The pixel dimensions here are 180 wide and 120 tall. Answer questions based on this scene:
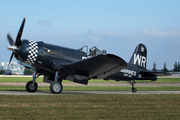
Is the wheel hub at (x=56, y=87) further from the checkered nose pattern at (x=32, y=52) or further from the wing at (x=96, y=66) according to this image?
the checkered nose pattern at (x=32, y=52)

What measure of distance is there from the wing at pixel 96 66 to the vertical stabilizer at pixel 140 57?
3.87 meters

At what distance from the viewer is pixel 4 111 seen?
7.12 m

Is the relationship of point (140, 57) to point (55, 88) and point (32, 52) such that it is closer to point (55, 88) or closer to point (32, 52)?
point (55, 88)

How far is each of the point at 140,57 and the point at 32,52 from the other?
8.75m

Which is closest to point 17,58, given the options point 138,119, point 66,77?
point 66,77

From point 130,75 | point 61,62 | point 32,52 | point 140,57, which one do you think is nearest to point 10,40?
point 32,52

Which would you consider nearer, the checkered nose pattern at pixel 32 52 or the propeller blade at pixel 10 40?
the checkered nose pattern at pixel 32 52

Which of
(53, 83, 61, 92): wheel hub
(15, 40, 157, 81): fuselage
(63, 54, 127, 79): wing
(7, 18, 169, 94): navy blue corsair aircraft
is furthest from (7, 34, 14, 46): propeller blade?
(53, 83, 61, 92): wheel hub

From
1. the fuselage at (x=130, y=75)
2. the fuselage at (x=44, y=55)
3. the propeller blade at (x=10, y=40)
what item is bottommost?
the fuselage at (x=130, y=75)

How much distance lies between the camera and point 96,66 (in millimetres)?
13633

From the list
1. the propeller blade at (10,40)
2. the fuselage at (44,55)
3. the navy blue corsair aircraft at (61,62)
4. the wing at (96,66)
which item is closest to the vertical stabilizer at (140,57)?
the navy blue corsair aircraft at (61,62)

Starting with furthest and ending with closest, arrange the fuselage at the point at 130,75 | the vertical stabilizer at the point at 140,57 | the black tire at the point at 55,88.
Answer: the vertical stabilizer at the point at 140,57 < the fuselage at the point at 130,75 < the black tire at the point at 55,88

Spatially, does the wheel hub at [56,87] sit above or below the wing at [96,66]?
below

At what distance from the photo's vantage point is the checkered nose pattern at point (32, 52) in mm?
13180
